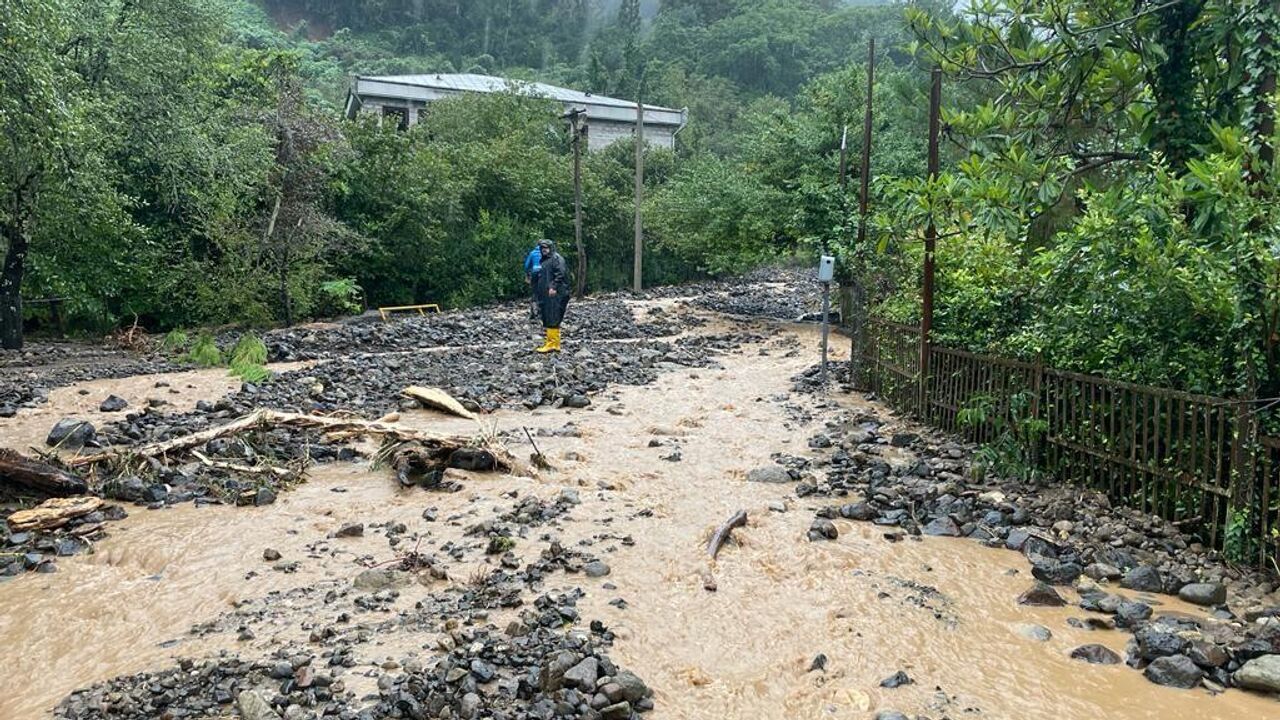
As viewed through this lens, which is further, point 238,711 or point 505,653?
point 505,653

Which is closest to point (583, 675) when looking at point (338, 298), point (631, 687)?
point (631, 687)

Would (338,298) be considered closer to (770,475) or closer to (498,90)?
(770,475)

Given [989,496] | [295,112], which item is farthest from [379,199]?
[989,496]

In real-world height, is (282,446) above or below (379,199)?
below

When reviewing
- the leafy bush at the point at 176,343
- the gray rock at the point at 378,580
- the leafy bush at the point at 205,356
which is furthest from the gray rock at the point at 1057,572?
the leafy bush at the point at 176,343

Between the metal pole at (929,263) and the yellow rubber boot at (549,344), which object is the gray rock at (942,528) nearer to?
the metal pole at (929,263)

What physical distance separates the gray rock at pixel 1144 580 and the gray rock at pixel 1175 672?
1.13 metres

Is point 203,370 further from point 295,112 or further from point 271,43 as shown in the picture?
point 271,43

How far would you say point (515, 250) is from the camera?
27547 millimetres

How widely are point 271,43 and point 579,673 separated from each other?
6329 centimetres

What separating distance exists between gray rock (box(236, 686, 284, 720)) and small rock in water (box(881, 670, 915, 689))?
2881 mm

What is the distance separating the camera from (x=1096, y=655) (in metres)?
4.66

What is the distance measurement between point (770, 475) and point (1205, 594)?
3.80 m

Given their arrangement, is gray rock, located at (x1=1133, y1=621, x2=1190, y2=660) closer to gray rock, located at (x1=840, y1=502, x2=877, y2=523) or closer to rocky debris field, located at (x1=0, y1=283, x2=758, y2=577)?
gray rock, located at (x1=840, y1=502, x2=877, y2=523)
